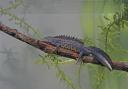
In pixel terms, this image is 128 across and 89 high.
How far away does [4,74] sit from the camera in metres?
1.49

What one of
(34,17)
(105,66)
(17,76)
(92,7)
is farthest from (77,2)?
(17,76)

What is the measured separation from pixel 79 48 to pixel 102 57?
0.10 metres

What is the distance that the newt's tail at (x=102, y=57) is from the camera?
4.57 feet

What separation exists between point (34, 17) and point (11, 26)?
0.35 feet

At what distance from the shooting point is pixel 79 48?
141cm

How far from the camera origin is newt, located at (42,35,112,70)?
4.58 ft

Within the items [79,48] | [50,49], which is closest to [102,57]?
[79,48]

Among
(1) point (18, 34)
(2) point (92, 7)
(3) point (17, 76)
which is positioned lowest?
(3) point (17, 76)

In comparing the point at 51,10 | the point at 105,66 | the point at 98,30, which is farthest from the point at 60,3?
the point at 105,66

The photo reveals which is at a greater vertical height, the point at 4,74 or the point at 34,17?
the point at 34,17

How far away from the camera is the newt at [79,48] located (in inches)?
55.0

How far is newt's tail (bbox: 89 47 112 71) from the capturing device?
1.39 metres

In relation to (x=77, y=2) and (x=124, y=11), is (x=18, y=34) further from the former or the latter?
(x=124, y=11)

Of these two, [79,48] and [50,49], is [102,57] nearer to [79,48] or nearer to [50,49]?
[79,48]
